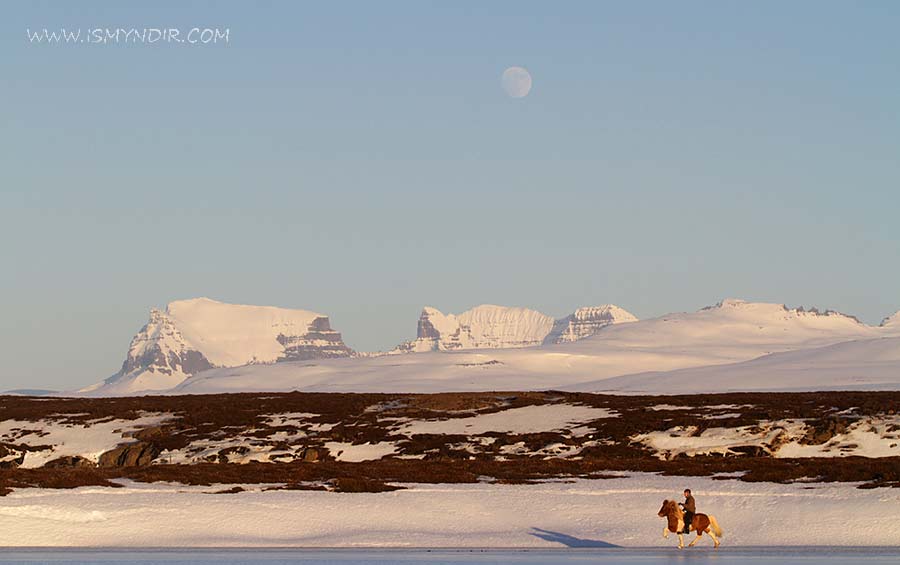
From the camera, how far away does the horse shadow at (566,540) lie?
4444 cm

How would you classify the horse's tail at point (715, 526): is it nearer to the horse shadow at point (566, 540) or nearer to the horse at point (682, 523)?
the horse at point (682, 523)

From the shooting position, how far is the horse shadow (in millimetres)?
44438

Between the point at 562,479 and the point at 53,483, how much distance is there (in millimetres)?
22720

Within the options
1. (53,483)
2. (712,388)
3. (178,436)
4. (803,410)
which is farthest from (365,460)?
(712,388)

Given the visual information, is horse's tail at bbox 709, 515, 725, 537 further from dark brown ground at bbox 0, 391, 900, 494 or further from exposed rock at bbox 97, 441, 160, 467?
exposed rock at bbox 97, 441, 160, 467

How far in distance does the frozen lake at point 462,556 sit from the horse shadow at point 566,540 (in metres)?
1.59

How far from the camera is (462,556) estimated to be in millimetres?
39875

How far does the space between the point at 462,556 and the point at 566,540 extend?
22.0ft

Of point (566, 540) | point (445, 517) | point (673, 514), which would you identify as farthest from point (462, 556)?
point (445, 517)

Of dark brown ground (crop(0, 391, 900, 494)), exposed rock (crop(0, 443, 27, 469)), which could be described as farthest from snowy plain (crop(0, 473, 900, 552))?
exposed rock (crop(0, 443, 27, 469))

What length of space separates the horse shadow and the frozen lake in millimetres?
1589

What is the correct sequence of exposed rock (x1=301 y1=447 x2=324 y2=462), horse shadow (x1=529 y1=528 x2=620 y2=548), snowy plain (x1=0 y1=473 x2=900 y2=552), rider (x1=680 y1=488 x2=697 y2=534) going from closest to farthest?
rider (x1=680 y1=488 x2=697 y2=534) < horse shadow (x1=529 y1=528 x2=620 y2=548) < snowy plain (x1=0 y1=473 x2=900 y2=552) < exposed rock (x1=301 y1=447 x2=324 y2=462)

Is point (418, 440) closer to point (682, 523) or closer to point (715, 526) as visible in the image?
point (682, 523)

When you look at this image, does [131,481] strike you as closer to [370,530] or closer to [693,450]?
[370,530]
